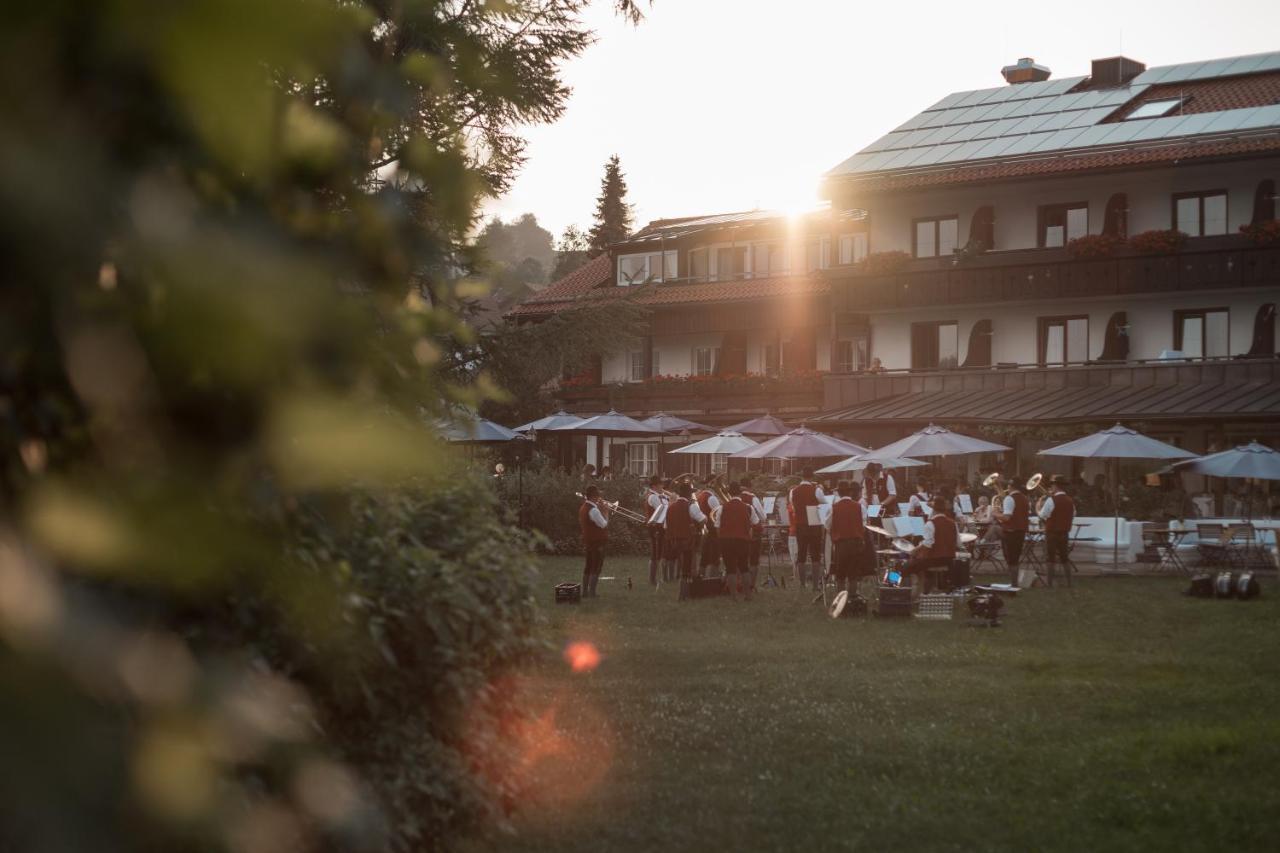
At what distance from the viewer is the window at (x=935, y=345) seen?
4734 cm

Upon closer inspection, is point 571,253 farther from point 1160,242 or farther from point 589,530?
point 589,530

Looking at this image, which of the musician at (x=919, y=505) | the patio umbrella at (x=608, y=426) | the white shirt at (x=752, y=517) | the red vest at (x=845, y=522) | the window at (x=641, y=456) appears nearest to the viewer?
the red vest at (x=845, y=522)

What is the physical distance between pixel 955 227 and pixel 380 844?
48.0 m

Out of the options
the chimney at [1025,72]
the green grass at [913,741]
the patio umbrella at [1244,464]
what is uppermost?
the chimney at [1025,72]

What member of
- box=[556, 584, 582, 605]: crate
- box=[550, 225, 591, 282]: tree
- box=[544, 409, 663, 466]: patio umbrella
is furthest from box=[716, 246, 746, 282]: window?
box=[550, 225, 591, 282]: tree

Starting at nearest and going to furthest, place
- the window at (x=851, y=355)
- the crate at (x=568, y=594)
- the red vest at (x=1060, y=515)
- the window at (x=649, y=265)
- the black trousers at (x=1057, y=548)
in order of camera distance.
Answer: the crate at (x=568, y=594)
the red vest at (x=1060, y=515)
the black trousers at (x=1057, y=548)
the window at (x=851, y=355)
the window at (x=649, y=265)

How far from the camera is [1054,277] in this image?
4453 cm

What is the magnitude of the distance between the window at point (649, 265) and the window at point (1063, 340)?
672 inches

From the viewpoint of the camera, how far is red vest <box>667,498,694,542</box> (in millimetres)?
25266

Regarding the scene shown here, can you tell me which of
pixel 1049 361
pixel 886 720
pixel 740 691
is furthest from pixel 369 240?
pixel 1049 361

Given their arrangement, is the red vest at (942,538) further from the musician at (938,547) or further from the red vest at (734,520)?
the red vest at (734,520)

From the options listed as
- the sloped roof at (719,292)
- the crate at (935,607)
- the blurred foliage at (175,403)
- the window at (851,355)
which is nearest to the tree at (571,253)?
the sloped roof at (719,292)

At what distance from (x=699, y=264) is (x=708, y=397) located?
8012 millimetres

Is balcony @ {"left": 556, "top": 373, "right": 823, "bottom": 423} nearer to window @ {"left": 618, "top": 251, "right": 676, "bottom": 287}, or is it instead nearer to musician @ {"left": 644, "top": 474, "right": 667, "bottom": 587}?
window @ {"left": 618, "top": 251, "right": 676, "bottom": 287}
